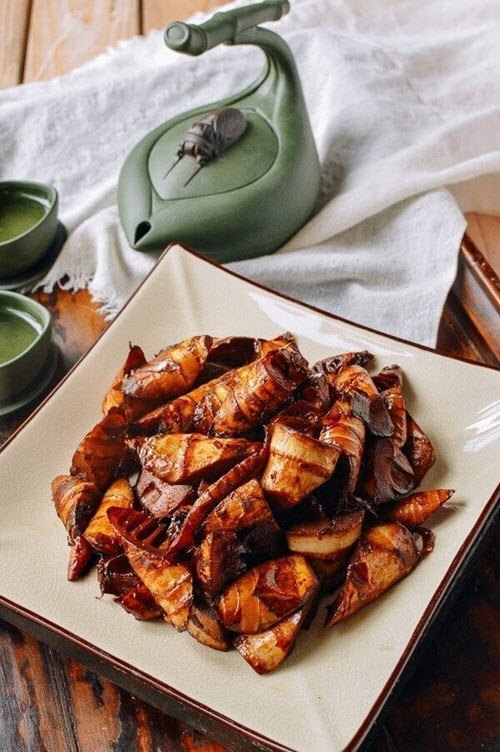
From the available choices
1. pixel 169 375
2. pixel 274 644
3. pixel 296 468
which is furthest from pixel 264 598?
pixel 169 375

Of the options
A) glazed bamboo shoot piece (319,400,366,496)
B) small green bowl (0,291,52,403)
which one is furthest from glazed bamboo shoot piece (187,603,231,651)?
small green bowl (0,291,52,403)

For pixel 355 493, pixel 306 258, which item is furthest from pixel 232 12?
pixel 355 493

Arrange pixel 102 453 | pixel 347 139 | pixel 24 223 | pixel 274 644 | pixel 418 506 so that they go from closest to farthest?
1. pixel 274 644
2. pixel 418 506
3. pixel 102 453
4. pixel 24 223
5. pixel 347 139

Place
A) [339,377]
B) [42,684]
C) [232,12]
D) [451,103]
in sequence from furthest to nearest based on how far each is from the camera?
[451,103], [232,12], [339,377], [42,684]

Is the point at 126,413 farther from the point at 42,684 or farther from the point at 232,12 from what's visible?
the point at 232,12

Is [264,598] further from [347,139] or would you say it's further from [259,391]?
[347,139]
